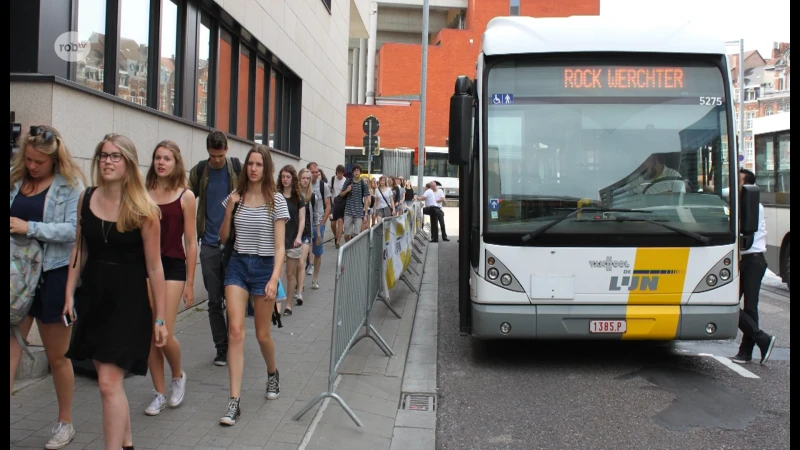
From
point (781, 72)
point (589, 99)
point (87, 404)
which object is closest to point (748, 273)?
point (589, 99)

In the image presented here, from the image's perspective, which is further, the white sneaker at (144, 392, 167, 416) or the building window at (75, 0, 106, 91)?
the building window at (75, 0, 106, 91)

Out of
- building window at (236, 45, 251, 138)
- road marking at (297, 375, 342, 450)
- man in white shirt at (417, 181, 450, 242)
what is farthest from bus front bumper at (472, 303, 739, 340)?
man in white shirt at (417, 181, 450, 242)

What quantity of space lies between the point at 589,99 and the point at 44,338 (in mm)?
4751

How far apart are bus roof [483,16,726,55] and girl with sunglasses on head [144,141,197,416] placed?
3.19 m

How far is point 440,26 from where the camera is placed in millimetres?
66125

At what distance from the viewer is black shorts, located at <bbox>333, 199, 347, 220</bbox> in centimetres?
1338

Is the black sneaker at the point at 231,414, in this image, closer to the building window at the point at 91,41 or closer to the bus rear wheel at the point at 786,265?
the building window at the point at 91,41

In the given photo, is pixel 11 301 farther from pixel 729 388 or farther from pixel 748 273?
pixel 748 273

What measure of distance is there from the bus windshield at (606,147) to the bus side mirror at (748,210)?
215mm

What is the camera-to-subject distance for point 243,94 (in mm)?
12047

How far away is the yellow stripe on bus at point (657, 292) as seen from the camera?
6418 millimetres

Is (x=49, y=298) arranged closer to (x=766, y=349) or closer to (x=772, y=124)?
(x=766, y=349)

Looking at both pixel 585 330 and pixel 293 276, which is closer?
pixel 585 330

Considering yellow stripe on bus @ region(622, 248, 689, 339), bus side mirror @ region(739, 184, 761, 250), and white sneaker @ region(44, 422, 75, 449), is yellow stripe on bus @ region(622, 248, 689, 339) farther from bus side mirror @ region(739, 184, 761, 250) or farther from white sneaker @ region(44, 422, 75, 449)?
white sneaker @ region(44, 422, 75, 449)
